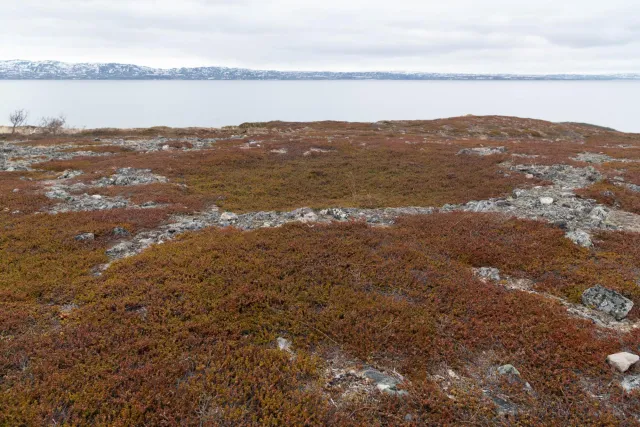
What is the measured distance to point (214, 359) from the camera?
7.64 metres

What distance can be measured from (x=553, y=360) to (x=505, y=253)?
589cm

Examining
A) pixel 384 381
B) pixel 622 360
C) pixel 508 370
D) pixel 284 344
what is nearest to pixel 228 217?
pixel 284 344

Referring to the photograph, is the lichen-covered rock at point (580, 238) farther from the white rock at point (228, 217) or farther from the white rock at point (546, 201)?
the white rock at point (228, 217)

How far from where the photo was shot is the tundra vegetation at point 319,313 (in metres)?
6.61

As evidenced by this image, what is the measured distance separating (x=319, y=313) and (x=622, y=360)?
6989 mm

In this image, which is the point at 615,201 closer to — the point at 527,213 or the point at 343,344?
the point at 527,213

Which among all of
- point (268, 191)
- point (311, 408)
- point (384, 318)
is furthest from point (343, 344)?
point (268, 191)

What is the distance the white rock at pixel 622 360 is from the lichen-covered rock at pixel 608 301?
225cm

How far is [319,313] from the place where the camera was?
30.9 feet

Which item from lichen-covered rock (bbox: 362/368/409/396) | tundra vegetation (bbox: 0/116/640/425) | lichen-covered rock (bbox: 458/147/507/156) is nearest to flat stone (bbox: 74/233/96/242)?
tundra vegetation (bbox: 0/116/640/425)

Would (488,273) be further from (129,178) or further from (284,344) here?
(129,178)

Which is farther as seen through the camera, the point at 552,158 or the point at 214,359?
the point at 552,158

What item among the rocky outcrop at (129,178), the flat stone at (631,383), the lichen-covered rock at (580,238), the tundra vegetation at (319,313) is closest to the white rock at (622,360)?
the tundra vegetation at (319,313)

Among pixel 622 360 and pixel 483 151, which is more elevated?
pixel 483 151
